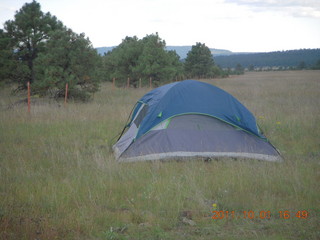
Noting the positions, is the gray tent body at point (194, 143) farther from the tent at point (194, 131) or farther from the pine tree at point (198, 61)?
the pine tree at point (198, 61)

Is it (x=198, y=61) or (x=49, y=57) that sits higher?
(x=198, y=61)

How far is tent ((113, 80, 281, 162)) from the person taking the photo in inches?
289

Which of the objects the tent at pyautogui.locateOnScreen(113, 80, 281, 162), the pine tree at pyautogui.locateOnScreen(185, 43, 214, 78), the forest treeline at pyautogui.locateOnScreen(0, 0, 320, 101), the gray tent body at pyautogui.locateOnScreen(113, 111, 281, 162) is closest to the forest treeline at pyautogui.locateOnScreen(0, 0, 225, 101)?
the forest treeline at pyautogui.locateOnScreen(0, 0, 320, 101)

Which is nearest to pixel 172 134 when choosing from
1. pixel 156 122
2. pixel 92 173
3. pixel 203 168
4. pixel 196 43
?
pixel 156 122

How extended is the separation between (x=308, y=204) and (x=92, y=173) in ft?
11.8

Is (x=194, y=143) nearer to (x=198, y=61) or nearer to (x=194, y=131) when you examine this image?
(x=194, y=131)

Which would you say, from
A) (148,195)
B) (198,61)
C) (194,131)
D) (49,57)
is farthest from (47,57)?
(198,61)

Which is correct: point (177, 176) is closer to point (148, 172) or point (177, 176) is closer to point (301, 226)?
point (148, 172)

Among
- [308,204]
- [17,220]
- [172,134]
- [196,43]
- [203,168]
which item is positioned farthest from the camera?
[196,43]

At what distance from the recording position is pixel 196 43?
4006 cm

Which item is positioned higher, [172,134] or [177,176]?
[172,134]

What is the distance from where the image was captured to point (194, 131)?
762 cm

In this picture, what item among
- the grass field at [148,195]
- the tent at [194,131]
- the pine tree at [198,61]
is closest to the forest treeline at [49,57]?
the grass field at [148,195]

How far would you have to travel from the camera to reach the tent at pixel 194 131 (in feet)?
24.0
